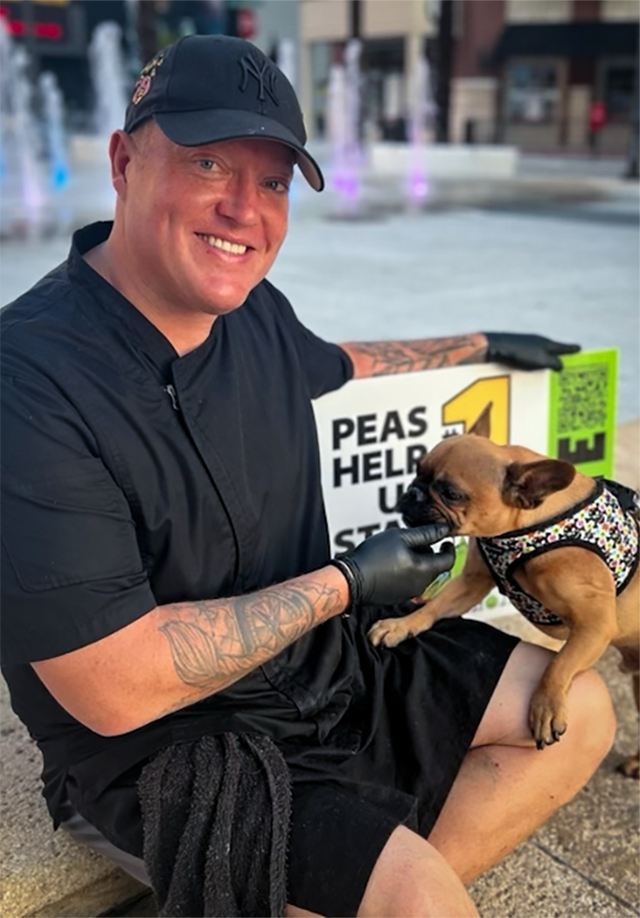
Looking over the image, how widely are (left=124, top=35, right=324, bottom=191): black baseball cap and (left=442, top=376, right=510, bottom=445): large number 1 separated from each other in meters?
1.51

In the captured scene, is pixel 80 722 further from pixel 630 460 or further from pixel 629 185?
pixel 629 185

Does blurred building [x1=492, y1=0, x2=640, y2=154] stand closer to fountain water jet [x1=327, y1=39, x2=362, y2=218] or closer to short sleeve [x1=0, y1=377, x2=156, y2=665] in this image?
fountain water jet [x1=327, y1=39, x2=362, y2=218]

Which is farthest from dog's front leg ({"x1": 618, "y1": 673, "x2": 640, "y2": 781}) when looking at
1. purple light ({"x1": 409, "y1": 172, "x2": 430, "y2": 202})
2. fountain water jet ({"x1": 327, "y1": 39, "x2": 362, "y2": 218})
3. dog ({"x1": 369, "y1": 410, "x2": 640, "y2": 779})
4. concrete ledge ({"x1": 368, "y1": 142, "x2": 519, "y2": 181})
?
concrete ledge ({"x1": 368, "y1": 142, "x2": 519, "y2": 181})

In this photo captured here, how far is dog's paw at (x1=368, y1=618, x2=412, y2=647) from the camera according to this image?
240 cm

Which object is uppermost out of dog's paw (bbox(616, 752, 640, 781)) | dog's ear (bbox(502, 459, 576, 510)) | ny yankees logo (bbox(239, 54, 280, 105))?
ny yankees logo (bbox(239, 54, 280, 105))

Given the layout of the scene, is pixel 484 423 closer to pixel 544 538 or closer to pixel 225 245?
pixel 544 538

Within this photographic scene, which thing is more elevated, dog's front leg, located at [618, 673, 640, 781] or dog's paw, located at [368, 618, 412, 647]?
dog's paw, located at [368, 618, 412, 647]

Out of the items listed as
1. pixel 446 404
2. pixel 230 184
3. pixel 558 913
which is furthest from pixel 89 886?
pixel 446 404

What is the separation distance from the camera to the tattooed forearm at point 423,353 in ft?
10.4

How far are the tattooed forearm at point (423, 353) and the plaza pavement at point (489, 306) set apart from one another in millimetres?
1045

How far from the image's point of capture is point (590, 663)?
2.29 meters

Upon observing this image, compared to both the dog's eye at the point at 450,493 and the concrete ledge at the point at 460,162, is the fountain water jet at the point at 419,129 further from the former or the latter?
the dog's eye at the point at 450,493

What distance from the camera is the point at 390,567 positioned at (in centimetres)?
205

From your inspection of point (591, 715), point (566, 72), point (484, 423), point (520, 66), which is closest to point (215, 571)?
point (591, 715)
